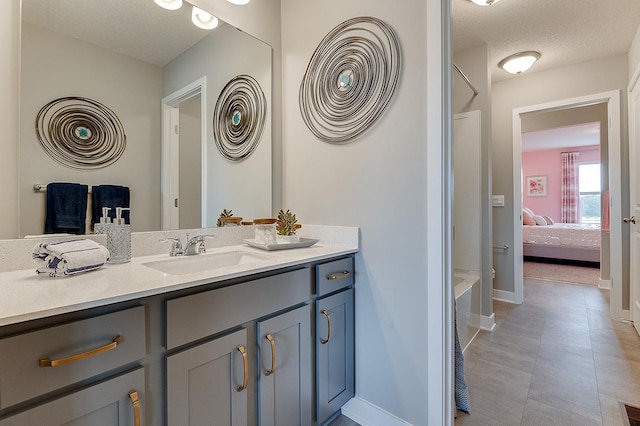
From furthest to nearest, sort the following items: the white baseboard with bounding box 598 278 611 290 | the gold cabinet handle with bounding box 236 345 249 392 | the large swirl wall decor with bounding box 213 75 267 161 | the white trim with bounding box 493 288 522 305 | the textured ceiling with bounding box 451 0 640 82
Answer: the white baseboard with bounding box 598 278 611 290
the white trim with bounding box 493 288 522 305
the textured ceiling with bounding box 451 0 640 82
the large swirl wall decor with bounding box 213 75 267 161
the gold cabinet handle with bounding box 236 345 249 392

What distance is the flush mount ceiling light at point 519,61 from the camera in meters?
2.92

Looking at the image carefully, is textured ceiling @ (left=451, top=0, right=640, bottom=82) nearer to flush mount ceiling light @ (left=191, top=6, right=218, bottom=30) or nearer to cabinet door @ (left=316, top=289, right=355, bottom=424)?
flush mount ceiling light @ (left=191, top=6, right=218, bottom=30)

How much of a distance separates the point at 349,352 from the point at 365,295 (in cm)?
30

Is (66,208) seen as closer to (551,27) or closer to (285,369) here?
(285,369)

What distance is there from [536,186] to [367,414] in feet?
29.2

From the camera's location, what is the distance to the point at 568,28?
2.53 meters

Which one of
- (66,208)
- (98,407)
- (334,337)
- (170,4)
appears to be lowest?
(334,337)

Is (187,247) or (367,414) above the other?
(187,247)

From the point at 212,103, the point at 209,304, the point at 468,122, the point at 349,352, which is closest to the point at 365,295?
the point at 349,352

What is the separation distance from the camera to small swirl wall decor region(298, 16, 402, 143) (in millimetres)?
1459

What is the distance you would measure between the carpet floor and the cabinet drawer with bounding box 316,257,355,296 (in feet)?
13.7

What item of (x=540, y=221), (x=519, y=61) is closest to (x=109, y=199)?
(x=519, y=61)

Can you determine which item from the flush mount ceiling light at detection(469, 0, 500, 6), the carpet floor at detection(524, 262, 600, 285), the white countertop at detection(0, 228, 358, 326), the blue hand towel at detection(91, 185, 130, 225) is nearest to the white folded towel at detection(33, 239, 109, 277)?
the white countertop at detection(0, 228, 358, 326)

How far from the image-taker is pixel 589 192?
7527 mm
